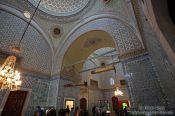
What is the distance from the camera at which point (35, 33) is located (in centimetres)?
679

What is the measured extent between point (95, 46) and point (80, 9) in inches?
93.9

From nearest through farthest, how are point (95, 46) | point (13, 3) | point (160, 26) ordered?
point (160, 26) → point (13, 3) → point (95, 46)

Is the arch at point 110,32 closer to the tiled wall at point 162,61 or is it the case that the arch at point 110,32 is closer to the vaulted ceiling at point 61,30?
the vaulted ceiling at point 61,30

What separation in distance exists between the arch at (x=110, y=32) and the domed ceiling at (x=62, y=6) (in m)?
0.96

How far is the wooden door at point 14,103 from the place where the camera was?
534cm

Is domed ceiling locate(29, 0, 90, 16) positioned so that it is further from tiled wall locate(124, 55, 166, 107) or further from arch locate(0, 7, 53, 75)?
tiled wall locate(124, 55, 166, 107)

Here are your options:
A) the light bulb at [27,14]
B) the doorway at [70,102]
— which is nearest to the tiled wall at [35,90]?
the doorway at [70,102]

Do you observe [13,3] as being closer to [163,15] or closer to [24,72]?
[24,72]

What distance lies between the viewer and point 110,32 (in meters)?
5.37

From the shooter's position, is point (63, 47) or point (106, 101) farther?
point (106, 101)

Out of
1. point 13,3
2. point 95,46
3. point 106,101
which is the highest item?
point 13,3

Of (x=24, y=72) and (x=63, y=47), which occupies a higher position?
(x=63, y=47)

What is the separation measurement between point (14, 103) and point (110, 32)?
19.1ft

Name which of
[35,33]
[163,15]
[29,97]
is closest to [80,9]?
[35,33]
